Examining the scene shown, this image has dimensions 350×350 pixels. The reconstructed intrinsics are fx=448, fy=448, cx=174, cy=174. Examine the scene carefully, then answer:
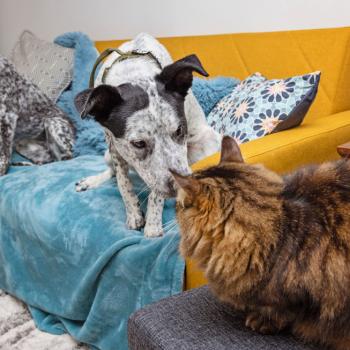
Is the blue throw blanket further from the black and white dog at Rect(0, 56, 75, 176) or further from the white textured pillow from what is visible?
the white textured pillow

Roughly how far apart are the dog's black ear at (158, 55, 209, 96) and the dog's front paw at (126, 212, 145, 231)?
0.49m

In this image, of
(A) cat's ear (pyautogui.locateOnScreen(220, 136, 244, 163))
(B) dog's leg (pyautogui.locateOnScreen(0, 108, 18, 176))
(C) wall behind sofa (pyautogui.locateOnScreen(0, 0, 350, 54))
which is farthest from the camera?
(B) dog's leg (pyautogui.locateOnScreen(0, 108, 18, 176))

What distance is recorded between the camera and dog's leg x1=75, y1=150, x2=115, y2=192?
6.50 feet

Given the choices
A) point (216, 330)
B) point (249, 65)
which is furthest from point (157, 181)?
point (249, 65)

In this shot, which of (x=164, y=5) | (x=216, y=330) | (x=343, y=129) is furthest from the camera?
(x=164, y=5)

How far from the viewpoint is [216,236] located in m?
0.92

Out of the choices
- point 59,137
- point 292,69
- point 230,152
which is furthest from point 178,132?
point 59,137

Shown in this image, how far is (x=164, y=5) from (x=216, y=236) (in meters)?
2.47

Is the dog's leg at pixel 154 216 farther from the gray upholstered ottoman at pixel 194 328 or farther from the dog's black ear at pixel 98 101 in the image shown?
the gray upholstered ottoman at pixel 194 328

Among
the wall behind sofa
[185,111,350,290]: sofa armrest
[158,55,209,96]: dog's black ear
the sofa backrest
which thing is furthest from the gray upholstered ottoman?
the wall behind sofa

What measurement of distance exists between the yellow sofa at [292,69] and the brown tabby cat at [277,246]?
25cm

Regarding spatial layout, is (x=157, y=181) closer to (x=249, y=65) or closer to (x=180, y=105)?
(x=180, y=105)

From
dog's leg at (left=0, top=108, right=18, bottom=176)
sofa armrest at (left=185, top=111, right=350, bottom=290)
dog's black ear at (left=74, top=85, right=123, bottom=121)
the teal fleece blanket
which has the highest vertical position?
dog's black ear at (left=74, top=85, right=123, bottom=121)

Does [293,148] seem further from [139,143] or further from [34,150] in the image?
[34,150]
